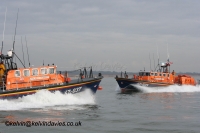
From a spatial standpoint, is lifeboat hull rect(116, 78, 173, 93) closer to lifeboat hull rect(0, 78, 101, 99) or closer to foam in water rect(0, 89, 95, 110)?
lifeboat hull rect(0, 78, 101, 99)

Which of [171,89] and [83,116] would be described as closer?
[83,116]

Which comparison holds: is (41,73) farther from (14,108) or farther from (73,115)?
(73,115)

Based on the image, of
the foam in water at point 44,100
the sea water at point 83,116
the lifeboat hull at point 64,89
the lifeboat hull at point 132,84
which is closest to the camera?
the sea water at point 83,116

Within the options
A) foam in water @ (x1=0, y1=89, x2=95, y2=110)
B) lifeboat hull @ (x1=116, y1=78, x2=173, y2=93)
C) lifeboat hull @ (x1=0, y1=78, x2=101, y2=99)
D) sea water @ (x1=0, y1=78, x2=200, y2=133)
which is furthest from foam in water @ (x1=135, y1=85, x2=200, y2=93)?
foam in water @ (x1=0, y1=89, x2=95, y2=110)

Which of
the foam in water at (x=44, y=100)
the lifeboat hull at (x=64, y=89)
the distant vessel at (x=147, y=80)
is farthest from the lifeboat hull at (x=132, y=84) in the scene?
the foam in water at (x=44, y=100)

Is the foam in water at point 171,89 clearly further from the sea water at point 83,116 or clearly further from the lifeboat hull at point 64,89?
the sea water at point 83,116

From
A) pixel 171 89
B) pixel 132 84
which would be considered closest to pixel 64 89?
pixel 132 84

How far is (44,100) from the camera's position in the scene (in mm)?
18938

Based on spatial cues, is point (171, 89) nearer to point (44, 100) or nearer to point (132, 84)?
point (132, 84)

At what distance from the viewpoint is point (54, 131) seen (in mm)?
12344

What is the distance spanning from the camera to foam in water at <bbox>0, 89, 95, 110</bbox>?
18109mm

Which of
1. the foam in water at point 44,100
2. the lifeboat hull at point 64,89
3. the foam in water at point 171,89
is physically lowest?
the foam in water at point 171,89

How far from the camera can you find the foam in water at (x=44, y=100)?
713 inches

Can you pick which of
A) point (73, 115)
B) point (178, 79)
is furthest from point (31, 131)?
point (178, 79)
